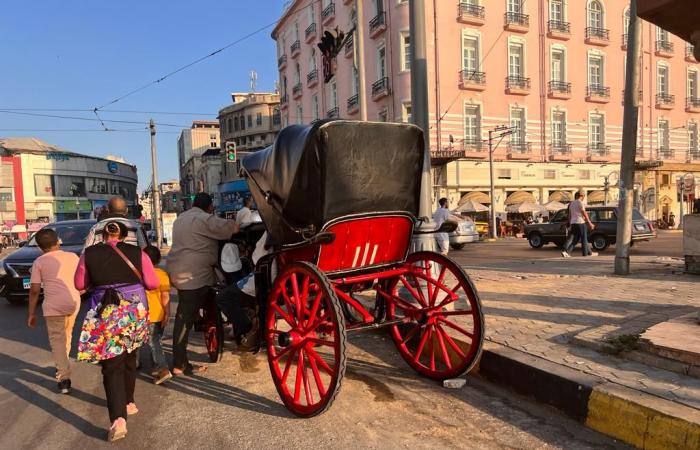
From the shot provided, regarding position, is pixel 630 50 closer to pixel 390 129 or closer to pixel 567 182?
pixel 390 129

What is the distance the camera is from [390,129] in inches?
158

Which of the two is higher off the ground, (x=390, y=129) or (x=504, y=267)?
(x=390, y=129)

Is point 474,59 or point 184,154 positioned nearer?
point 474,59

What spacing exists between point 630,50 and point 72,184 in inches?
2533

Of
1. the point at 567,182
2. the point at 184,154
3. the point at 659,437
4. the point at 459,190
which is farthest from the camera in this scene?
the point at 184,154

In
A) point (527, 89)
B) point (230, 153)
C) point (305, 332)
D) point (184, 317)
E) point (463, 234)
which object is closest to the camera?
point (305, 332)

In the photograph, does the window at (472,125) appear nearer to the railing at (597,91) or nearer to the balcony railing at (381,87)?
the balcony railing at (381,87)

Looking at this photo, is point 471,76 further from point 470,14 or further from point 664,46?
point 664,46

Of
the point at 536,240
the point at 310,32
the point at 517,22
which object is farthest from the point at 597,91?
the point at 310,32

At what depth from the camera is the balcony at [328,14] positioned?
117 ft

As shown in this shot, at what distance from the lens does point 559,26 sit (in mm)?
32375

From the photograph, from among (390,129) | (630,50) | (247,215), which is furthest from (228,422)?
(630,50)

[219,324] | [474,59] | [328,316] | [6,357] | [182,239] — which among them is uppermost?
[474,59]

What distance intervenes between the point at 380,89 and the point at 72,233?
23.9 m
